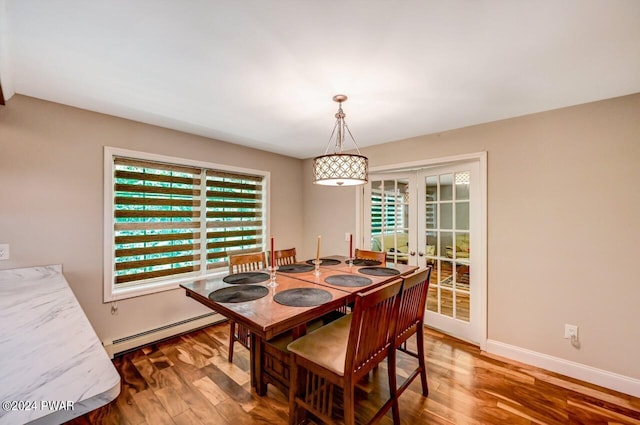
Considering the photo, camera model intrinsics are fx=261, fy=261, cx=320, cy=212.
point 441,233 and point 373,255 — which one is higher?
point 441,233

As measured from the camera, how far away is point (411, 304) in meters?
1.82

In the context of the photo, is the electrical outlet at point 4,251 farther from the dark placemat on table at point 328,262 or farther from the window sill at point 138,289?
the dark placemat on table at point 328,262

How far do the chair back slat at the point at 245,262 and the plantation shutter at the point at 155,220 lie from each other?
852 mm

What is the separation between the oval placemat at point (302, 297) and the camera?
157 centimetres

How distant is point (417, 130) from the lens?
9.66 feet

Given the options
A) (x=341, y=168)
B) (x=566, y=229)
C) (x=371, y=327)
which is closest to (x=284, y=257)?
(x=341, y=168)

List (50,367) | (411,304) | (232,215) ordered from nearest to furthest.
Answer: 1. (50,367)
2. (411,304)
3. (232,215)

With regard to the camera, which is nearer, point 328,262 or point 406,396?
point 406,396

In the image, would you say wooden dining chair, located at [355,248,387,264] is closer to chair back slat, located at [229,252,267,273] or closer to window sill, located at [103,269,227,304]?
chair back slat, located at [229,252,267,273]

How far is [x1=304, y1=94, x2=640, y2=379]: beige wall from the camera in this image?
2045 millimetres

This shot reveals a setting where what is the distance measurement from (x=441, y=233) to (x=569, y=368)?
1528 millimetres

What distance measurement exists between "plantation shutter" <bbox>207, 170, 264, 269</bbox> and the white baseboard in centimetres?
307

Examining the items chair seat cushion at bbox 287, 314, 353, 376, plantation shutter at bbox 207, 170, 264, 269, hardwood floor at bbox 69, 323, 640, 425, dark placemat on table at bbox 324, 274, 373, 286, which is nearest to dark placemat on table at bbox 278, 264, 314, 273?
dark placemat on table at bbox 324, 274, 373, 286

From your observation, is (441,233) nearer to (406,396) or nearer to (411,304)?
(411,304)
